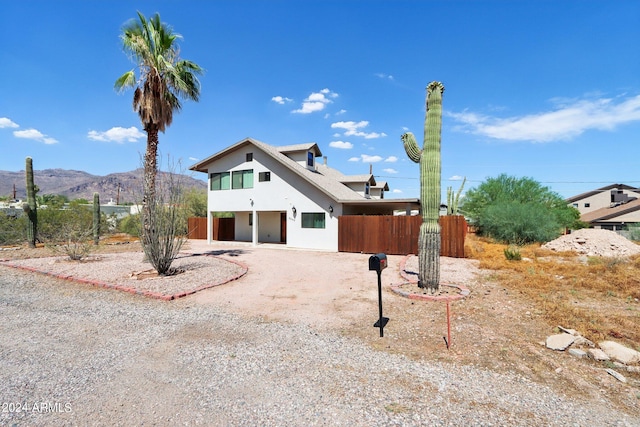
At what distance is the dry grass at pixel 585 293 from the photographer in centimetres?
545

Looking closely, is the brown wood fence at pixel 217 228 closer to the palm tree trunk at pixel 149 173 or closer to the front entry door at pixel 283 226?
the front entry door at pixel 283 226

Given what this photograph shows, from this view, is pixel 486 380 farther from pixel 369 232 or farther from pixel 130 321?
pixel 369 232

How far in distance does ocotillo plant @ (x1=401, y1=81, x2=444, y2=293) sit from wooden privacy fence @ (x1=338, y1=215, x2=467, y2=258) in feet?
25.6

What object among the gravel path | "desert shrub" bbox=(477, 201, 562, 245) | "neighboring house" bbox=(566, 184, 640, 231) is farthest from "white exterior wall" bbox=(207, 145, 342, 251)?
"neighboring house" bbox=(566, 184, 640, 231)

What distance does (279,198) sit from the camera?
19.2 metres

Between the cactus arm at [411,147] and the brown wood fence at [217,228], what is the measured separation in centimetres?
1866

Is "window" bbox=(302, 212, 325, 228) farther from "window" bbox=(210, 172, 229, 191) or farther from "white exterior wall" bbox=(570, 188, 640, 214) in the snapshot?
"white exterior wall" bbox=(570, 188, 640, 214)

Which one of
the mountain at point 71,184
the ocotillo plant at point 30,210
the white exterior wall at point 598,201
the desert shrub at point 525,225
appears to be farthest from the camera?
the mountain at point 71,184

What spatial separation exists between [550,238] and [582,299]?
17048 mm

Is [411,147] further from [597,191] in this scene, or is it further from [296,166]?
[597,191]

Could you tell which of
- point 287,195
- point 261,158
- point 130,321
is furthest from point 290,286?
point 261,158

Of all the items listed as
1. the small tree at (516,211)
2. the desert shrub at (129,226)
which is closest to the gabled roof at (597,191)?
the small tree at (516,211)

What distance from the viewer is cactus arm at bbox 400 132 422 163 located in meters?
8.31

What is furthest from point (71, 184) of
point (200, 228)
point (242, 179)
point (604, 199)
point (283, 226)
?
point (604, 199)
